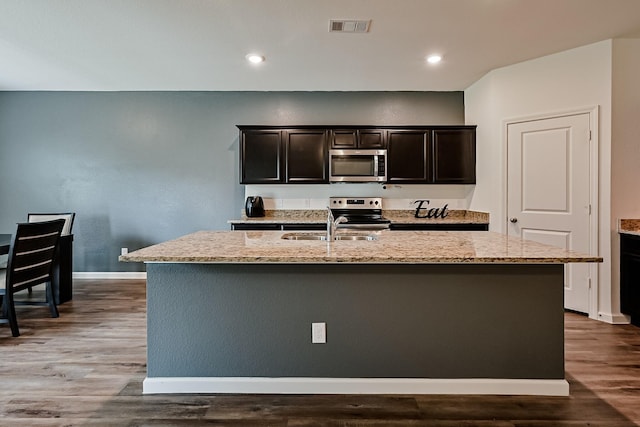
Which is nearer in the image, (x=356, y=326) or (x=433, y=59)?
(x=356, y=326)

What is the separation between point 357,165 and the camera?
4.47m

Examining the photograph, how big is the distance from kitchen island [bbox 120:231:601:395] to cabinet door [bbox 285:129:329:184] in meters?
2.48

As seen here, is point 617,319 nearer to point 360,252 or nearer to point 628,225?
point 628,225

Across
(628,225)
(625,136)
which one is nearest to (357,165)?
(625,136)

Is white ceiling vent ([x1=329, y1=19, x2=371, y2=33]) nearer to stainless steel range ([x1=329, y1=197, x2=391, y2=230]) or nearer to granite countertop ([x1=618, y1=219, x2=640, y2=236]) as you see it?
stainless steel range ([x1=329, y1=197, x2=391, y2=230])

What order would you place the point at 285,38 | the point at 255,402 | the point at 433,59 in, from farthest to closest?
the point at 433,59 < the point at 285,38 < the point at 255,402

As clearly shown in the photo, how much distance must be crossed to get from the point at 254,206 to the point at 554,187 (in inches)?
129

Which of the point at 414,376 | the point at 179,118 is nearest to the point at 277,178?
the point at 179,118

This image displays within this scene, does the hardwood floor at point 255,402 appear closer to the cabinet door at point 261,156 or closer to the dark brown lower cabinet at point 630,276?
the dark brown lower cabinet at point 630,276

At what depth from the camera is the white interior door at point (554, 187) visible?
3.44 meters

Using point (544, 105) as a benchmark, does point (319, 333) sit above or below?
below

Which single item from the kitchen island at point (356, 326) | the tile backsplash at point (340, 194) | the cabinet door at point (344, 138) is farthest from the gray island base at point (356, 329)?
the tile backsplash at point (340, 194)

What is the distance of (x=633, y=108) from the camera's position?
3.26 meters

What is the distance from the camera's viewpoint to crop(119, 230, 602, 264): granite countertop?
1779mm
